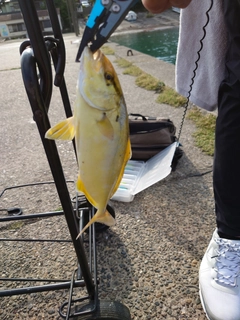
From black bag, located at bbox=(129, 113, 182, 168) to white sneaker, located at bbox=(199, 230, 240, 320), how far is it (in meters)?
0.99

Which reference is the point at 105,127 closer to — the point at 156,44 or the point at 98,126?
the point at 98,126

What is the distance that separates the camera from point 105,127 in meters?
0.80

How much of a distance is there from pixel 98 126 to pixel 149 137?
151 centimetres

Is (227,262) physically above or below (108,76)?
below

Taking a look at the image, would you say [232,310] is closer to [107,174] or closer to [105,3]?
[107,174]

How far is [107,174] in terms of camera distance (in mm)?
873

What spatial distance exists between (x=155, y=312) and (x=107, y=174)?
82 centimetres

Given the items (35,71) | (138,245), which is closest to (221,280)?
(138,245)

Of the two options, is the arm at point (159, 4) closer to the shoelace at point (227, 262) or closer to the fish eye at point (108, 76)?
the fish eye at point (108, 76)

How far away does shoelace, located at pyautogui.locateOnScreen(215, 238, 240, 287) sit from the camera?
134 centimetres

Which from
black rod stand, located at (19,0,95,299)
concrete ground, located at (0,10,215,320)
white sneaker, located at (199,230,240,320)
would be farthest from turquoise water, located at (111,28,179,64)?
black rod stand, located at (19,0,95,299)

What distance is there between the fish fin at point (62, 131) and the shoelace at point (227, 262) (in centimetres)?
96

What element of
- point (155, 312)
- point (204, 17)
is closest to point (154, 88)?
Answer: point (204, 17)

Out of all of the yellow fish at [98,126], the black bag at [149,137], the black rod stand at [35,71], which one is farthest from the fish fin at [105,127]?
the black bag at [149,137]
